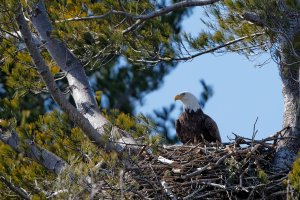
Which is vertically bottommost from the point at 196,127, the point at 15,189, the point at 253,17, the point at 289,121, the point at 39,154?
the point at 15,189

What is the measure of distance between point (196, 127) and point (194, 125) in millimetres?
39

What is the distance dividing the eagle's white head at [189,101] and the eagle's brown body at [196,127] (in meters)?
0.04

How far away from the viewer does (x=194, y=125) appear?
938 centimetres

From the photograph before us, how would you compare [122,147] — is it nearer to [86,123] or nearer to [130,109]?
[86,123]

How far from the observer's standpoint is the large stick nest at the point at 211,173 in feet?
24.9

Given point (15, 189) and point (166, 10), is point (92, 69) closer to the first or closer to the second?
point (166, 10)

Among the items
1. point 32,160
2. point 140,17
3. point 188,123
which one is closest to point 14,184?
point 32,160

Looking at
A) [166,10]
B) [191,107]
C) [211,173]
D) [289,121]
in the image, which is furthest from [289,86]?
[191,107]

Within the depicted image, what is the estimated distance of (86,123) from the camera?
24.6ft

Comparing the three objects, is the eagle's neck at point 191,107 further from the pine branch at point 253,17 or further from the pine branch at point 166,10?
the pine branch at point 253,17

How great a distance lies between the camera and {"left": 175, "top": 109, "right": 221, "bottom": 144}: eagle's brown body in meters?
9.23

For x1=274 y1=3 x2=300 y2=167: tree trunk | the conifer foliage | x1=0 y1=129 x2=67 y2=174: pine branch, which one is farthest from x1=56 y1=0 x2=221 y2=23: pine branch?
x1=0 y1=129 x2=67 y2=174: pine branch

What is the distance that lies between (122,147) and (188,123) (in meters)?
1.73

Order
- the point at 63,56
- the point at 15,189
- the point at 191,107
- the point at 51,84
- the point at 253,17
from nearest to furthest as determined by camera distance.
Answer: the point at 15,189 → the point at 51,84 → the point at 253,17 → the point at 63,56 → the point at 191,107
